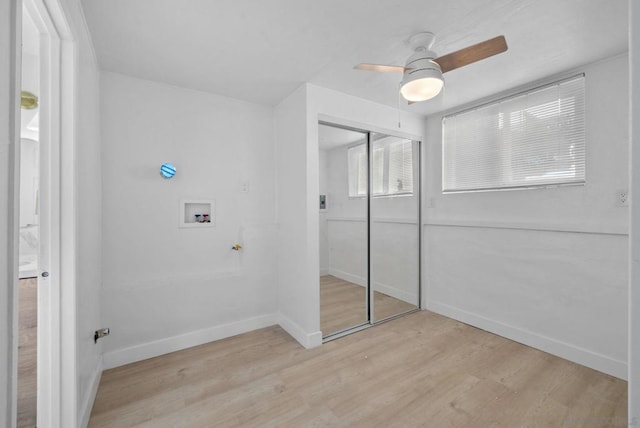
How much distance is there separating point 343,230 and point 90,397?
7.56ft

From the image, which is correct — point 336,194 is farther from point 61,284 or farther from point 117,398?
point 117,398

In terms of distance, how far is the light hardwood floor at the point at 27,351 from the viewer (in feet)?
4.85

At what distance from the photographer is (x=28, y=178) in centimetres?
172

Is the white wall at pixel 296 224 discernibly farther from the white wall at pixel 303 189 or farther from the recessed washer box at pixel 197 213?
the recessed washer box at pixel 197 213

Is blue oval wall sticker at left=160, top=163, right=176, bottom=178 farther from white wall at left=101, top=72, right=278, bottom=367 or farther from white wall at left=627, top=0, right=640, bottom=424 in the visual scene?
white wall at left=627, top=0, right=640, bottom=424

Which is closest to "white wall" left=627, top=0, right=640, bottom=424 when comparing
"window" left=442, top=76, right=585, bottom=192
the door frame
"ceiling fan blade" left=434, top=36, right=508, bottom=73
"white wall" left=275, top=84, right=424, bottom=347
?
"ceiling fan blade" left=434, top=36, right=508, bottom=73

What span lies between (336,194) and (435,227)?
134 centimetres

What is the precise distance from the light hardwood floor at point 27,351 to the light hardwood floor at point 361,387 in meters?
0.36

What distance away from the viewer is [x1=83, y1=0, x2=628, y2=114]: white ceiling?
5.07 ft

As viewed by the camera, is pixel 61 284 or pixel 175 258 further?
pixel 175 258

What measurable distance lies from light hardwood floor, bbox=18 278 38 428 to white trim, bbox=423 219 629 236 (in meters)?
3.56

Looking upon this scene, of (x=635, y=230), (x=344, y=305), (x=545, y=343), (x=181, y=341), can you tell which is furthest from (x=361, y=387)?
(x=635, y=230)

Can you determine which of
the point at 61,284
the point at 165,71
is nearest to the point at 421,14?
the point at 165,71

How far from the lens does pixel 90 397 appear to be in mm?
1696
